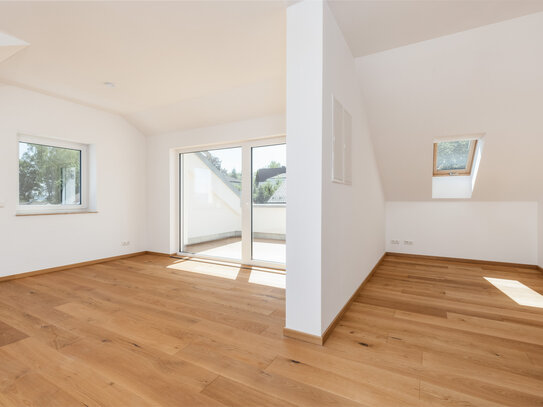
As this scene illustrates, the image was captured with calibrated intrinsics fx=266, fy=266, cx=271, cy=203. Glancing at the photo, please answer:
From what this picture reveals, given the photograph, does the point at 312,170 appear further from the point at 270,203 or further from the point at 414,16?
the point at 270,203

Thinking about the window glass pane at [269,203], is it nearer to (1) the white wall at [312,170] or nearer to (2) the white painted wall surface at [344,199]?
(2) the white painted wall surface at [344,199]

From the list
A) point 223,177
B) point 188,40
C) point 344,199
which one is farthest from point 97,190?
point 344,199

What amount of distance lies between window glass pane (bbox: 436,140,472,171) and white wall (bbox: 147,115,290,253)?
349cm

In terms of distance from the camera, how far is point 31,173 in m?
3.96

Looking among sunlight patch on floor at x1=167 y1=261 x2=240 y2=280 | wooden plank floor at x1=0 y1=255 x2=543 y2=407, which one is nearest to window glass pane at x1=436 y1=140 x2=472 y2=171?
wooden plank floor at x1=0 y1=255 x2=543 y2=407

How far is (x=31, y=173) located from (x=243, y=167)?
3137 millimetres

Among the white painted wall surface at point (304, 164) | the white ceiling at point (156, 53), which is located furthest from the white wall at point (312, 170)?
the white ceiling at point (156, 53)

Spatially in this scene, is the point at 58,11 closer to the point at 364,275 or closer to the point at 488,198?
the point at 364,275

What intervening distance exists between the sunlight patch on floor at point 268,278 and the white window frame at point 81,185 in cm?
321

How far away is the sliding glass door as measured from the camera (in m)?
4.18

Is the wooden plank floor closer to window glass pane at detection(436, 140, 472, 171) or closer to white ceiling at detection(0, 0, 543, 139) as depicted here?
window glass pane at detection(436, 140, 472, 171)

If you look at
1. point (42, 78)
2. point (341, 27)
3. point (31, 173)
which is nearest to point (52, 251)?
point (31, 173)

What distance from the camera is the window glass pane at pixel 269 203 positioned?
13.6 ft

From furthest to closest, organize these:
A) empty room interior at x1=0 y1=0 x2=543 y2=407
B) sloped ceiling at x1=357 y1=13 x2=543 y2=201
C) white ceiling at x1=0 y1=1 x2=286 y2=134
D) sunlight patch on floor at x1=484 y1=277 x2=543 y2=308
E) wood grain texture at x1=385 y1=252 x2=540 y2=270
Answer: wood grain texture at x1=385 y1=252 x2=540 y2=270 → sunlight patch on floor at x1=484 y1=277 x2=543 y2=308 → sloped ceiling at x1=357 y1=13 x2=543 y2=201 → white ceiling at x1=0 y1=1 x2=286 y2=134 → empty room interior at x1=0 y1=0 x2=543 y2=407
